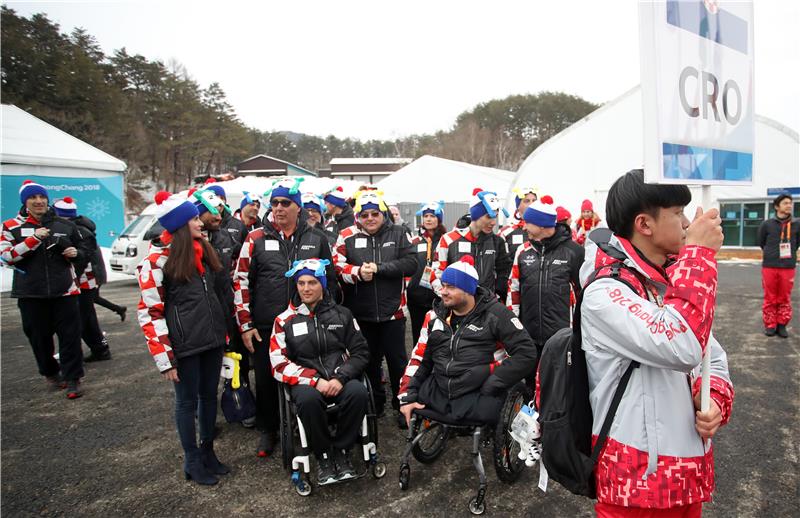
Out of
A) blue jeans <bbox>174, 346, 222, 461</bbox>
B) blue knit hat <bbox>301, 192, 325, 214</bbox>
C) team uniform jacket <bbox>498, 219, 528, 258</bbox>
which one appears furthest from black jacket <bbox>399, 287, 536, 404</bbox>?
blue knit hat <bbox>301, 192, 325, 214</bbox>

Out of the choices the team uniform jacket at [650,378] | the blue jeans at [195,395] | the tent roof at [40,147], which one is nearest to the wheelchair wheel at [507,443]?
the team uniform jacket at [650,378]

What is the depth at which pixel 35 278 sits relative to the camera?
482cm

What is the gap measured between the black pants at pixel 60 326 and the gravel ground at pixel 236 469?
1.28 ft

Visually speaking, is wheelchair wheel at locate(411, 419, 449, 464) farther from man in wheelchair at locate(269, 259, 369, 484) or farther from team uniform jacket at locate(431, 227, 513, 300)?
team uniform jacket at locate(431, 227, 513, 300)

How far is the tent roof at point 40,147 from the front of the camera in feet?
35.1

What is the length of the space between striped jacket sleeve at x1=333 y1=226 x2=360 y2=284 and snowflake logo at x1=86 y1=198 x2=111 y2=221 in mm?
11569

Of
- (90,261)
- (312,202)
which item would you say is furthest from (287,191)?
(90,261)

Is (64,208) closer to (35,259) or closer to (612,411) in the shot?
(35,259)

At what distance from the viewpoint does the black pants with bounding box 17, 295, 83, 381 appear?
493cm

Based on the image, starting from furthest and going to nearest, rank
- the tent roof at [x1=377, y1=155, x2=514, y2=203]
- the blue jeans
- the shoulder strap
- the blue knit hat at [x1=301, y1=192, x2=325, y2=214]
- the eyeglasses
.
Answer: the tent roof at [x1=377, y1=155, x2=514, y2=203] → the blue knit hat at [x1=301, y1=192, x2=325, y2=214] → the eyeglasses → the blue jeans → the shoulder strap

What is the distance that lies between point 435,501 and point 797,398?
13.1ft

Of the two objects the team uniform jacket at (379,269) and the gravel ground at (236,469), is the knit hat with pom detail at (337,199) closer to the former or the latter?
the team uniform jacket at (379,269)

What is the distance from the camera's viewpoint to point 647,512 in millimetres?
1466

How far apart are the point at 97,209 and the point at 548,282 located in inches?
536
